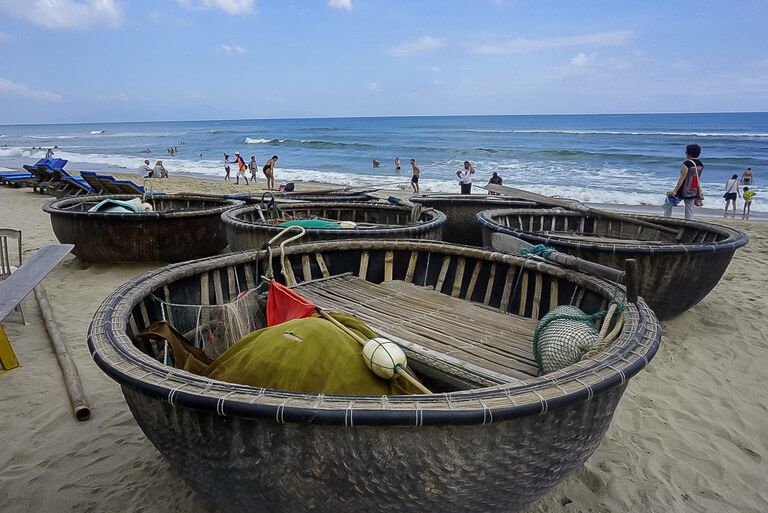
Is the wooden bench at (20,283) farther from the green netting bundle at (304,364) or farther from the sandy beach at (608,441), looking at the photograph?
the green netting bundle at (304,364)

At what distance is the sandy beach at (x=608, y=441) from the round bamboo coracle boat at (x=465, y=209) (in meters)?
2.97

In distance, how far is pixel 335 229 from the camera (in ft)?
14.2

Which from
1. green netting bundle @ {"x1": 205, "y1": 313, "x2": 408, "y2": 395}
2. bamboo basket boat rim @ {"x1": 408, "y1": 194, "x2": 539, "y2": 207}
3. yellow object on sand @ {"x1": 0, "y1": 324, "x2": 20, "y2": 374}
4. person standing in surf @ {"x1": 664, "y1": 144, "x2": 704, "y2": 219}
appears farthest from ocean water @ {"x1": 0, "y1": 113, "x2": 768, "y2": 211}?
green netting bundle @ {"x1": 205, "y1": 313, "x2": 408, "y2": 395}

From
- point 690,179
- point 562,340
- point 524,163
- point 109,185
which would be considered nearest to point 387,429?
point 562,340

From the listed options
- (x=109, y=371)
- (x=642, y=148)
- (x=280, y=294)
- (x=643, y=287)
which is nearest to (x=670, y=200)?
(x=643, y=287)

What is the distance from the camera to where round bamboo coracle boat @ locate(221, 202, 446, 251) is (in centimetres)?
441

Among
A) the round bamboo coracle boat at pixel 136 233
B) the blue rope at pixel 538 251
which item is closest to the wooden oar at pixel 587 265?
the blue rope at pixel 538 251

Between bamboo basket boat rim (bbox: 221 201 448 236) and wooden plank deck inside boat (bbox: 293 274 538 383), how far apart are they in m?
0.73

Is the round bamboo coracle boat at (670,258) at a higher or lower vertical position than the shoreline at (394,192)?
higher

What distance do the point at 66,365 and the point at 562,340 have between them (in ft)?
11.3

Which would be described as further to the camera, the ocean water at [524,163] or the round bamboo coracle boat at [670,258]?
the ocean water at [524,163]

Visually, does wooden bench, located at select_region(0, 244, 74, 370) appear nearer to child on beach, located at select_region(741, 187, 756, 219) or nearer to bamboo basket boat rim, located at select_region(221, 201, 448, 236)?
bamboo basket boat rim, located at select_region(221, 201, 448, 236)

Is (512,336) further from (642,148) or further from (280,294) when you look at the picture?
(642,148)

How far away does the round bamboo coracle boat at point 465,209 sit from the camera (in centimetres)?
717
